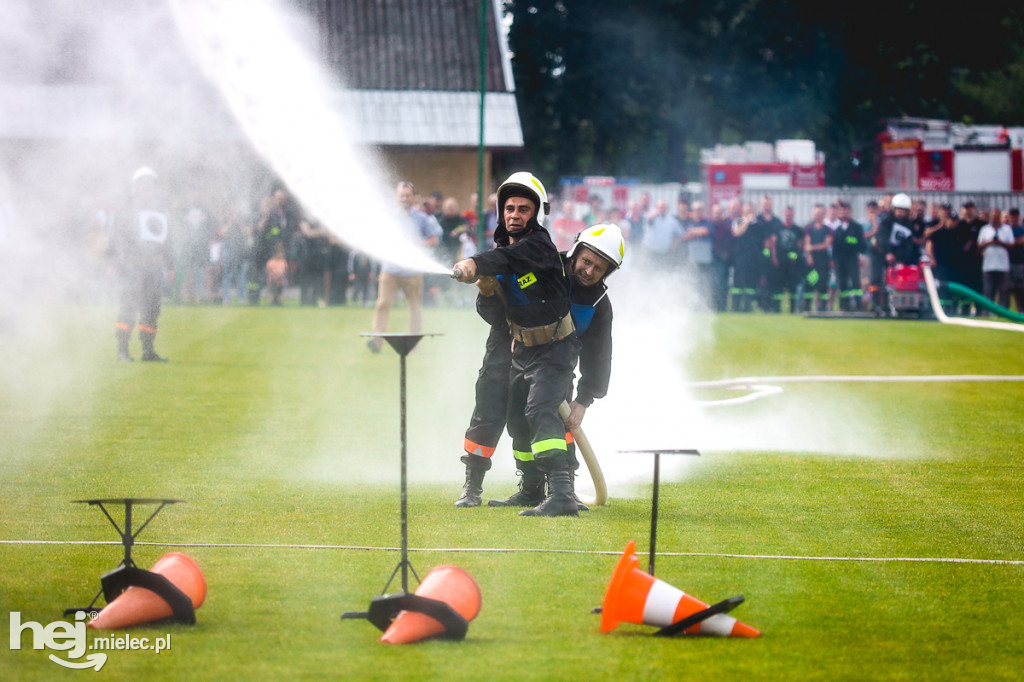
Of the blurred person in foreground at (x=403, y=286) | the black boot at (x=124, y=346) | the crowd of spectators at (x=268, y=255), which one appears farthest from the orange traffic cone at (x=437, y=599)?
the crowd of spectators at (x=268, y=255)

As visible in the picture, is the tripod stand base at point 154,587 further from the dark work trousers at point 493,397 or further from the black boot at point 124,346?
the black boot at point 124,346

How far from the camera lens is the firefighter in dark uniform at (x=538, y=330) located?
707cm

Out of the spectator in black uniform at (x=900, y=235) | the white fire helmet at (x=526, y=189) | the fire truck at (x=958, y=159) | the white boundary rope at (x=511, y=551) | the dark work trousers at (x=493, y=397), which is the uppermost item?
the fire truck at (x=958, y=159)

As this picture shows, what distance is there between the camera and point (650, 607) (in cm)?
503

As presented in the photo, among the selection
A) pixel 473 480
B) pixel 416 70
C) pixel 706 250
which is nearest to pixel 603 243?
pixel 473 480

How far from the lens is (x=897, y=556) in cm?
647

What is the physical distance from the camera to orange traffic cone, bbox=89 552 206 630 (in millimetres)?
4922

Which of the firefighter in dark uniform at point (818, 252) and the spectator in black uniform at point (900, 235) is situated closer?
the spectator in black uniform at point (900, 235)

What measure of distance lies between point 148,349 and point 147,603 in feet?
36.6

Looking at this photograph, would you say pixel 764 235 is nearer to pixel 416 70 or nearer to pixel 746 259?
pixel 746 259

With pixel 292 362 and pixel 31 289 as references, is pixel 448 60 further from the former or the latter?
pixel 292 362

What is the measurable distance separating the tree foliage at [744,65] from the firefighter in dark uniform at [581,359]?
1575 inches

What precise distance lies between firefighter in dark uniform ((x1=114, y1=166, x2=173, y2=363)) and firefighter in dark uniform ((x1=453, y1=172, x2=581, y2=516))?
29.2 feet

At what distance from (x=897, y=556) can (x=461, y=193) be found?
2838cm
